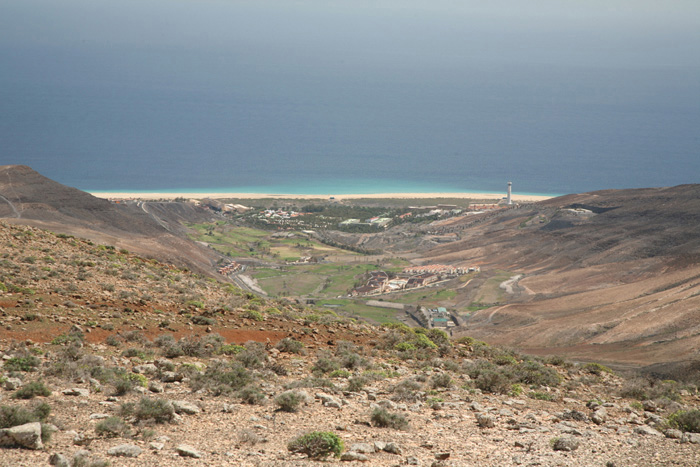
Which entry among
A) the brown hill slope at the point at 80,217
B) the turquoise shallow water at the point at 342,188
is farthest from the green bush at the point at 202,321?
the turquoise shallow water at the point at 342,188

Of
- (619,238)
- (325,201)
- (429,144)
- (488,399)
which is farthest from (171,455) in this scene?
(429,144)

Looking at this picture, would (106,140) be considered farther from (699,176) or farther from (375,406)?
(375,406)

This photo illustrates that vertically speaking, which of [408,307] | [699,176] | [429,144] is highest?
[429,144]

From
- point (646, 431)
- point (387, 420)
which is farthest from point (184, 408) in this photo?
point (646, 431)

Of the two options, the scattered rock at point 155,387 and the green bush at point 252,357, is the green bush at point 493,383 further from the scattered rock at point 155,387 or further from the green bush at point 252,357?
the scattered rock at point 155,387

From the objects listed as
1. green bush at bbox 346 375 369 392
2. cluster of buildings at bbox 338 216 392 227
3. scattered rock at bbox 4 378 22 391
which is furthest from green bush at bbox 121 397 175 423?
cluster of buildings at bbox 338 216 392 227

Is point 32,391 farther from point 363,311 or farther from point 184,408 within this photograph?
point 363,311
